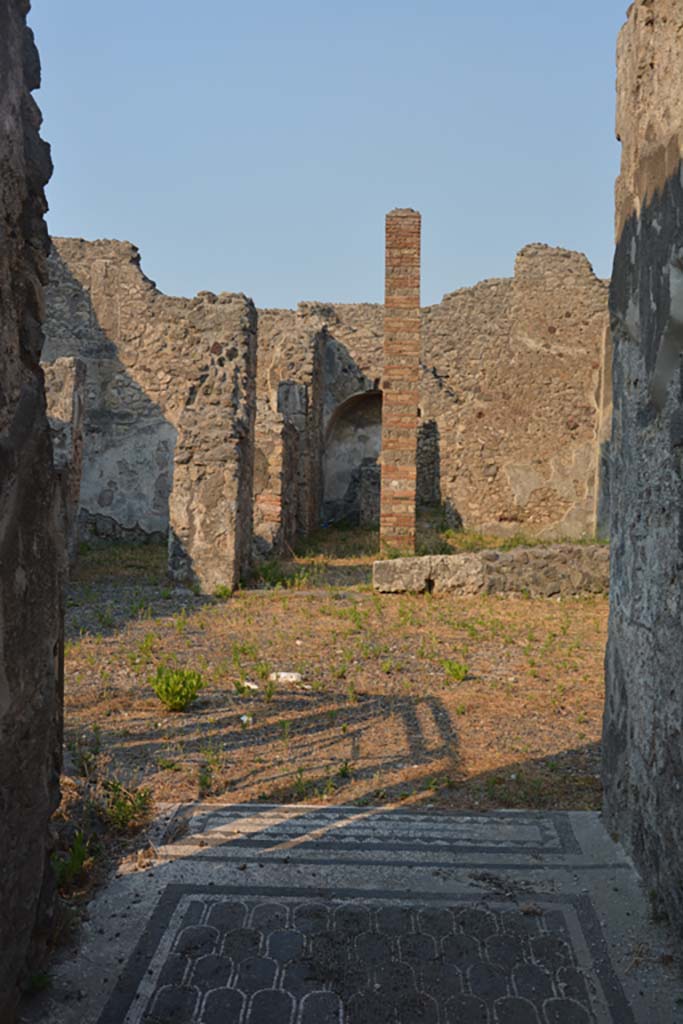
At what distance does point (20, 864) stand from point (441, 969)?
99 centimetres

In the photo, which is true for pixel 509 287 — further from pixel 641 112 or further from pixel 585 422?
pixel 641 112

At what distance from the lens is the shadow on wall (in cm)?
1263

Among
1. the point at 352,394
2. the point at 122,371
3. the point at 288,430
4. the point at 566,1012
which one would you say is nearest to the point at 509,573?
the point at 288,430

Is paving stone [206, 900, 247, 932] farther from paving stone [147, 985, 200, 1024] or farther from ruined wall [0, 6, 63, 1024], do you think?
ruined wall [0, 6, 63, 1024]

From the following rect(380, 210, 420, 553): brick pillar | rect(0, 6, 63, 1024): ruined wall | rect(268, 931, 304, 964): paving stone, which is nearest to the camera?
rect(0, 6, 63, 1024): ruined wall

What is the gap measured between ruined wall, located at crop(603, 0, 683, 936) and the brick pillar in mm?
8397

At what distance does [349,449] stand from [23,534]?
57.7 feet

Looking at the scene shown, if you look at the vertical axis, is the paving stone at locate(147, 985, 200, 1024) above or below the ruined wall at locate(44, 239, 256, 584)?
below

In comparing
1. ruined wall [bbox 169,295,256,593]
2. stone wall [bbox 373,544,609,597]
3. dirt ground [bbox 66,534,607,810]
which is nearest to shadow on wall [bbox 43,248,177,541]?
ruined wall [bbox 169,295,256,593]

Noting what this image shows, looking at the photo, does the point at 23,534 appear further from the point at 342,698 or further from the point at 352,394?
the point at 352,394

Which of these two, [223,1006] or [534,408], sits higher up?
[534,408]

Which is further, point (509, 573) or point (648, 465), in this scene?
point (509, 573)

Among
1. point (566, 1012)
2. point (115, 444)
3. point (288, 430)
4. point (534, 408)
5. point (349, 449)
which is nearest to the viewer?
point (566, 1012)

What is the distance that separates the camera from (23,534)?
5.73 feet
